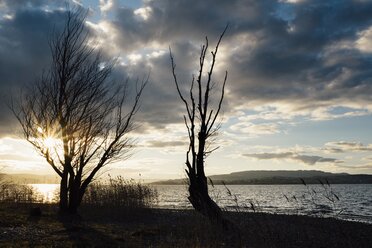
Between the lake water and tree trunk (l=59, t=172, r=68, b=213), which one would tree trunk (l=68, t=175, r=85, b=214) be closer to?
tree trunk (l=59, t=172, r=68, b=213)

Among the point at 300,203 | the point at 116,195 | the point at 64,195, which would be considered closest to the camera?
the point at 64,195

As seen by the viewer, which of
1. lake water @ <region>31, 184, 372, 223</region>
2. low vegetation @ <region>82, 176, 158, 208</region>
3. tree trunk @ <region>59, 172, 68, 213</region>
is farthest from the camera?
low vegetation @ <region>82, 176, 158, 208</region>

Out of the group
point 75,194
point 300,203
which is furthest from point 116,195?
point 300,203

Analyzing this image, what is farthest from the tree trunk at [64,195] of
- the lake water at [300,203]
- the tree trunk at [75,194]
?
the lake water at [300,203]

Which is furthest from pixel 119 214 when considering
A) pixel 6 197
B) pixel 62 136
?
pixel 6 197

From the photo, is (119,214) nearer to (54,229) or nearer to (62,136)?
(62,136)

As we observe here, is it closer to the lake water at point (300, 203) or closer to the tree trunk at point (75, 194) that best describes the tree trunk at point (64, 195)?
the tree trunk at point (75, 194)

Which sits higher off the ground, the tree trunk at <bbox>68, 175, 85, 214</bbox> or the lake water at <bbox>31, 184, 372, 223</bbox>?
the tree trunk at <bbox>68, 175, 85, 214</bbox>

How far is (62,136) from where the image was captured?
59.2 feet

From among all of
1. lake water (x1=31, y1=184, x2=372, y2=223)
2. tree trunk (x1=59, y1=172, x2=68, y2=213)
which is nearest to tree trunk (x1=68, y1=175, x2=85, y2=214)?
tree trunk (x1=59, y1=172, x2=68, y2=213)

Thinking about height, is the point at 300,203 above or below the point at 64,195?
below

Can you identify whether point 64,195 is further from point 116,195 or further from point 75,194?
point 116,195

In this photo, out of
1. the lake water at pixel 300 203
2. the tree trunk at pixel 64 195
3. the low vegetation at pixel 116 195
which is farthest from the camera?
the low vegetation at pixel 116 195

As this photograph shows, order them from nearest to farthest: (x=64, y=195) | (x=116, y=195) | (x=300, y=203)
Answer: (x=64, y=195)
(x=116, y=195)
(x=300, y=203)
